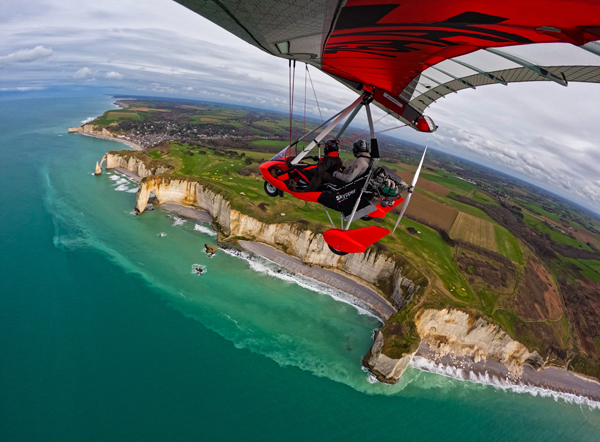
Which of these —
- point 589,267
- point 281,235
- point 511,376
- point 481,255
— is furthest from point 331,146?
point 589,267

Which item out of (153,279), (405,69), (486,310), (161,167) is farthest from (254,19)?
(161,167)

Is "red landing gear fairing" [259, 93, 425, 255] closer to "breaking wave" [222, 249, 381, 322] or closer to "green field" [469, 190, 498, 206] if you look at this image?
"breaking wave" [222, 249, 381, 322]

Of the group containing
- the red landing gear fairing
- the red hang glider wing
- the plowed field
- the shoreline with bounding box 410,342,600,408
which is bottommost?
the shoreline with bounding box 410,342,600,408

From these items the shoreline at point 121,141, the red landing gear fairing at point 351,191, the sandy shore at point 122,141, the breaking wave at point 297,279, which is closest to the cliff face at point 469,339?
the breaking wave at point 297,279

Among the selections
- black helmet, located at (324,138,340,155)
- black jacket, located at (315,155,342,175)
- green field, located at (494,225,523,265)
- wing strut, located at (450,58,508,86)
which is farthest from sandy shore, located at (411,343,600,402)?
wing strut, located at (450,58,508,86)

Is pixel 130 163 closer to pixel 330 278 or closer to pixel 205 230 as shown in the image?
pixel 205 230

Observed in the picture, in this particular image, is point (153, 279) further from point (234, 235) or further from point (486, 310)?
point (486, 310)
